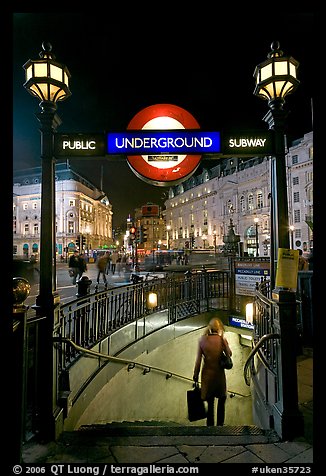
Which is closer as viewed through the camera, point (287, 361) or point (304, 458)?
point (304, 458)

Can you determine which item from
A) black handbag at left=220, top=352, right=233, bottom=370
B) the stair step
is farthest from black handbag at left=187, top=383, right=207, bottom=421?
the stair step

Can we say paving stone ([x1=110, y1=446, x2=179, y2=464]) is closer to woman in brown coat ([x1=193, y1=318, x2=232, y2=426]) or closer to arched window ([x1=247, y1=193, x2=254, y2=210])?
woman in brown coat ([x1=193, y1=318, x2=232, y2=426])

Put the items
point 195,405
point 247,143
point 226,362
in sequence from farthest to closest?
point 226,362 < point 195,405 < point 247,143

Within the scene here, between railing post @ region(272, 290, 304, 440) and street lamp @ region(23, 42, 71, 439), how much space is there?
2876 millimetres

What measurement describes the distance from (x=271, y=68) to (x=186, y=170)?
1844mm

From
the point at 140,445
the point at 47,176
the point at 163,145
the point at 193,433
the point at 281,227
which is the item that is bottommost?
the point at 193,433

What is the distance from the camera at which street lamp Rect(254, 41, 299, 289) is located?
4094mm

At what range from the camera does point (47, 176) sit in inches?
159

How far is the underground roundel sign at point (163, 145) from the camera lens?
408 centimetres

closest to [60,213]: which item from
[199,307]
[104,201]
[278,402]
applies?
[104,201]

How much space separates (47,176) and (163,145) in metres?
1.63

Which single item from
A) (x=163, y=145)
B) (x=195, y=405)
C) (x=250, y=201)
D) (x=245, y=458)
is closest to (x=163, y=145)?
(x=163, y=145)

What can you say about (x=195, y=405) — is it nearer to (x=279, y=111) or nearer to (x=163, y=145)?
(x=163, y=145)

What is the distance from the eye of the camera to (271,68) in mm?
4156
